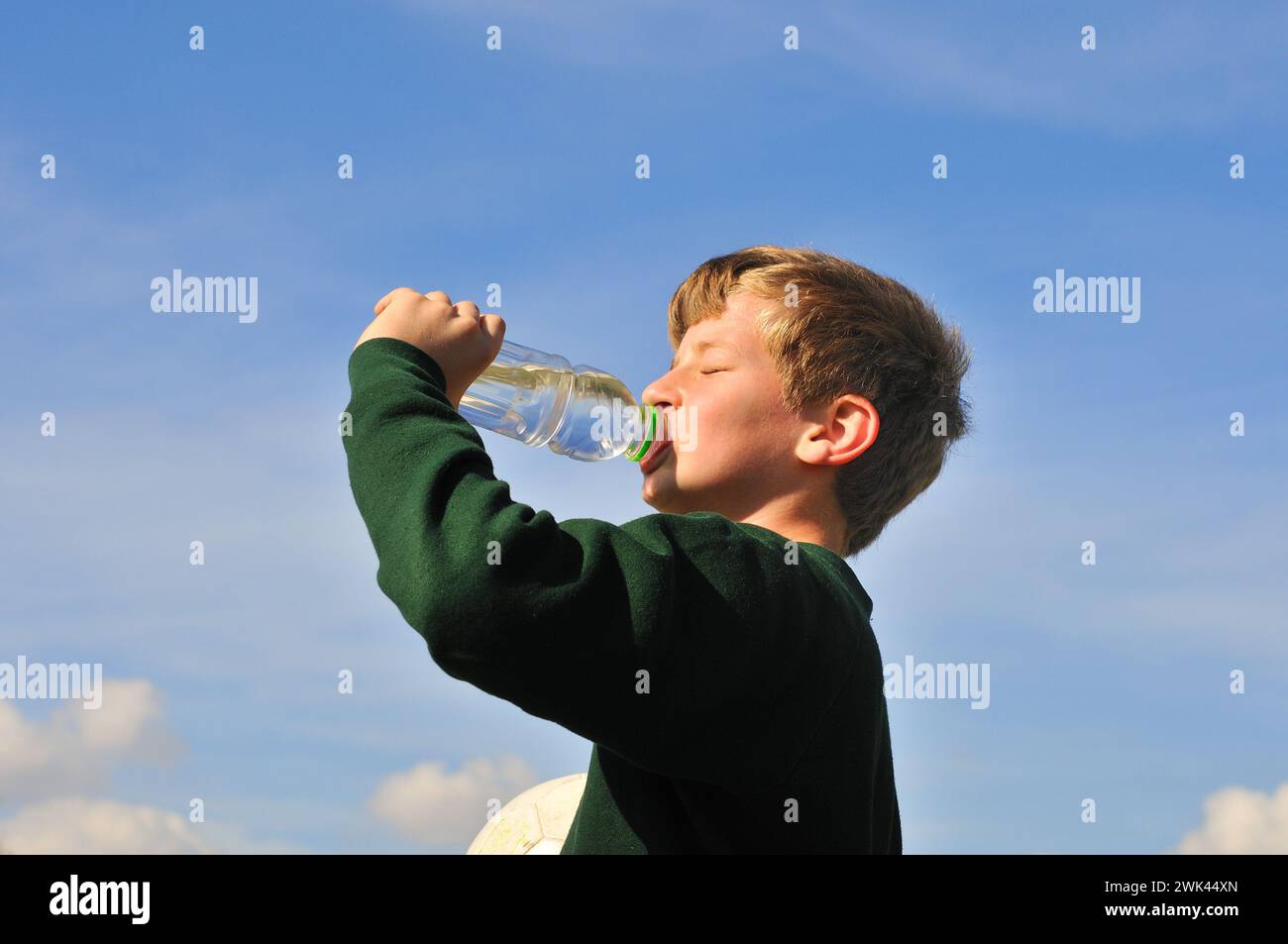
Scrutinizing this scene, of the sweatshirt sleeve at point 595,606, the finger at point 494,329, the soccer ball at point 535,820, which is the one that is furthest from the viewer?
the soccer ball at point 535,820

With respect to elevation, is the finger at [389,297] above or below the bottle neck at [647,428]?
above

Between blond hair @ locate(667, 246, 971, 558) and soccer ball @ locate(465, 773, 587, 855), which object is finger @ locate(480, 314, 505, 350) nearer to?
blond hair @ locate(667, 246, 971, 558)

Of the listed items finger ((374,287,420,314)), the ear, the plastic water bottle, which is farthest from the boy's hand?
the plastic water bottle

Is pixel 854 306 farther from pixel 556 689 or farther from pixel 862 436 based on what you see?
pixel 556 689

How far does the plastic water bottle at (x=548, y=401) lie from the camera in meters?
4.68

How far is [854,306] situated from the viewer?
3930 millimetres

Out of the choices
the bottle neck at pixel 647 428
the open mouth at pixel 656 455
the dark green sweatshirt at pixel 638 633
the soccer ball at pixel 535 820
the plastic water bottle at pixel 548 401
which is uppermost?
the plastic water bottle at pixel 548 401

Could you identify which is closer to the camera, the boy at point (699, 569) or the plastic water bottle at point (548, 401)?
the boy at point (699, 569)

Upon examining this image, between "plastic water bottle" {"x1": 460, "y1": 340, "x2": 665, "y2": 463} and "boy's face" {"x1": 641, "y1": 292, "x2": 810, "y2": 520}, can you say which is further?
"plastic water bottle" {"x1": 460, "y1": 340, "x2": 665, "y2": 463}

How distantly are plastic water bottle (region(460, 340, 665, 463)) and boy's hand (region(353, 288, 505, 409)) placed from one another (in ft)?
4.60

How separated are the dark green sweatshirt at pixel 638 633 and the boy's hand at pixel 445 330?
60 mm

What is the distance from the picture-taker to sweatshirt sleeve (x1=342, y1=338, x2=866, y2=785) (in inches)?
99.7

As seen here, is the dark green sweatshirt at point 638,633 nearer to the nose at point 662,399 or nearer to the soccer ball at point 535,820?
the nose at point 662,399

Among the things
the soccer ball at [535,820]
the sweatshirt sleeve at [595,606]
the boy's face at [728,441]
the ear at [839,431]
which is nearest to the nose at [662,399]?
the boy's face at [728,441]
